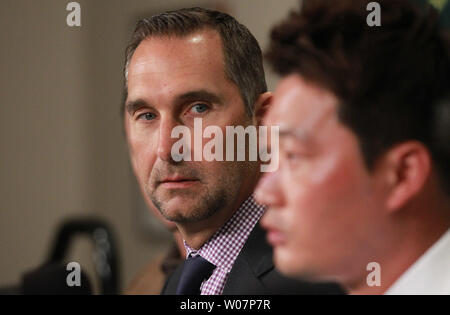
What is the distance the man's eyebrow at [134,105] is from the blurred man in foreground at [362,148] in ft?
0.50

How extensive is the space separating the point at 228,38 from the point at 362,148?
0.21 m

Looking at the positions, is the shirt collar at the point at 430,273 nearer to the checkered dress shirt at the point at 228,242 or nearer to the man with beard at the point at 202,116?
the man with beard at the point at 202,116

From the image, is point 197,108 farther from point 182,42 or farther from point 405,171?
point 405,171

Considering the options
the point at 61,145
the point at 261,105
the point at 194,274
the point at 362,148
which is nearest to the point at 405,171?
the point at 362,148

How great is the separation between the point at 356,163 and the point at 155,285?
25.5 inches

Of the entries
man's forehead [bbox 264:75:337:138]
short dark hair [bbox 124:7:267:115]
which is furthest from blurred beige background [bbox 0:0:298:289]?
man's forehead [bbox 264:75:337:138]

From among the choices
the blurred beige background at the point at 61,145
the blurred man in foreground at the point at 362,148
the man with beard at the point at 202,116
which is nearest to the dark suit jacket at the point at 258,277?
the man with beard at the point at 202,116

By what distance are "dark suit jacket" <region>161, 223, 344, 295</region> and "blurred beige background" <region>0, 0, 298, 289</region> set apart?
946mm

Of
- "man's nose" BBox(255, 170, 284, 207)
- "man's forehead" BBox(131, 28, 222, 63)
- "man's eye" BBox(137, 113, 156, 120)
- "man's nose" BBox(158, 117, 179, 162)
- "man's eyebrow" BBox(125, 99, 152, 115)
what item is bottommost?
"man's nose" BBox(255, 170, 284, 207)

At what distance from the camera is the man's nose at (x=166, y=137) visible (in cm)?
63

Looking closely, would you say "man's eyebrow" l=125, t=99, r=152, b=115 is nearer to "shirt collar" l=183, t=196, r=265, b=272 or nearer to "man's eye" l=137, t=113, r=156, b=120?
"man's eye" l=137, t=113, r=156, b=120

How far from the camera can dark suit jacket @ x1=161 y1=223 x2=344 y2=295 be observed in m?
0.67

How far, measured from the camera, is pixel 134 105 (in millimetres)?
654

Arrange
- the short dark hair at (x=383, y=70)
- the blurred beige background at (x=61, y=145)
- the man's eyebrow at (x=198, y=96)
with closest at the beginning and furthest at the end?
the short dark hair at (x=383, y=70), the man's eyebrow at (x=198, y=96), the blurred beige background at (x=61, y=145)
